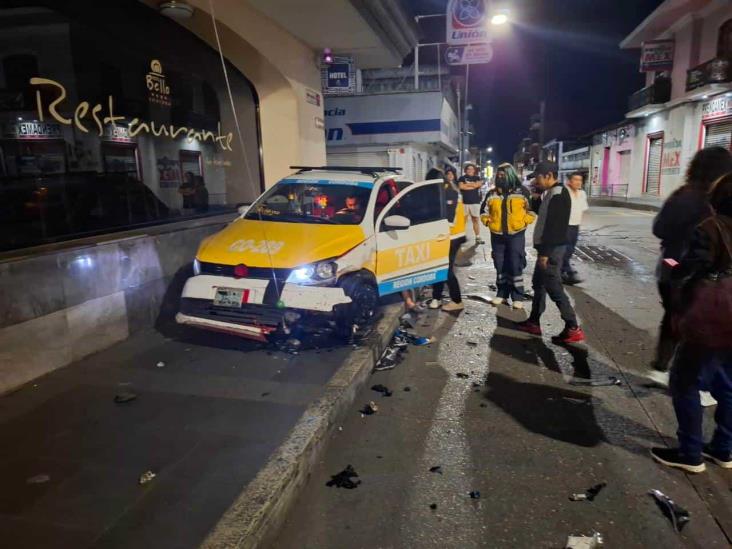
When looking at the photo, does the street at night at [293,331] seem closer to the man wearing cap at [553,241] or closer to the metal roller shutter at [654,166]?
the man wearing cap at [553,241]

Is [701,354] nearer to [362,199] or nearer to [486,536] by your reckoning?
[486,536]

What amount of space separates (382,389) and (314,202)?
271 cm

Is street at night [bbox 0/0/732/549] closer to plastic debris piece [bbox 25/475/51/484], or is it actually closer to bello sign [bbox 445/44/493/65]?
plastic debris piece [bbox 25/475/51/484]

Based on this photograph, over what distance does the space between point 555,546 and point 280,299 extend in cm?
316

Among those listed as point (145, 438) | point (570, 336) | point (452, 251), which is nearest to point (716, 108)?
point (452, 251)

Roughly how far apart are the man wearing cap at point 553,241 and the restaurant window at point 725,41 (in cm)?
2311

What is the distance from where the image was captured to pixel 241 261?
17.0ft

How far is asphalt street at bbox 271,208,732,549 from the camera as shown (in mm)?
2781

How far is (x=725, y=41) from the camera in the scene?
902 inches

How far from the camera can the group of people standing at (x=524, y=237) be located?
5.62 metres

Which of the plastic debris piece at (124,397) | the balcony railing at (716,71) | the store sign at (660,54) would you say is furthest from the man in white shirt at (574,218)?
the store sign at (660,54)

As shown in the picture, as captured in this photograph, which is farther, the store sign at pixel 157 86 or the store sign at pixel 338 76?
the store sign at pixel 338 76

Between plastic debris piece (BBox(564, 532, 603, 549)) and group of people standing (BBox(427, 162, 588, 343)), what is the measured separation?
10.9 feet

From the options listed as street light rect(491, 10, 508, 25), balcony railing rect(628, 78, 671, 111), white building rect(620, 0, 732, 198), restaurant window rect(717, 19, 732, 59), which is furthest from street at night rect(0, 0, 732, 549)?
balcony railing rect(628, 78, 671, 111)
